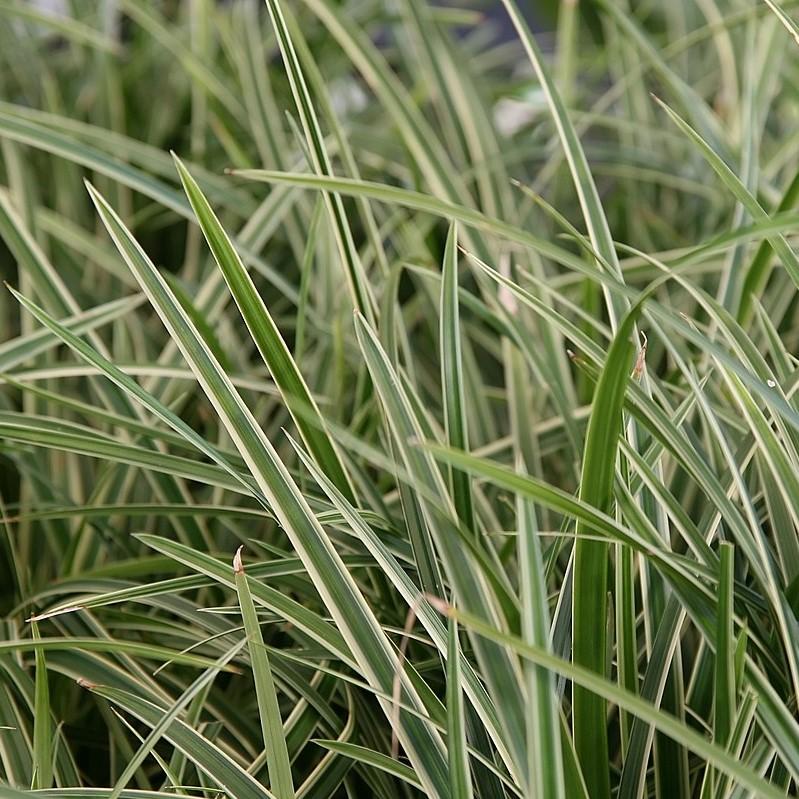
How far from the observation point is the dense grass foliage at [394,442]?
15.0 inches

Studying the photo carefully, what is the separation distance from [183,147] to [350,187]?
695mm

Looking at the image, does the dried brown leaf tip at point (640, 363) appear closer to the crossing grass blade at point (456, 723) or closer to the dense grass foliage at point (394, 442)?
the dense grass foliage at point (394, 442)

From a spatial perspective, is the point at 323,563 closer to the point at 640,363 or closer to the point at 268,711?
the point at 268,711

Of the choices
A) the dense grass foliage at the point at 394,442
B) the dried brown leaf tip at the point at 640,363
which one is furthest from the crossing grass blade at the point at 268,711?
the dried brown leaf tip at the point at 640,363

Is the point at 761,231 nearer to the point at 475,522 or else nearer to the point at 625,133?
the point at 475,522

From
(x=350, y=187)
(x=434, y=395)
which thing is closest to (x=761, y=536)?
(x=350, y=187)

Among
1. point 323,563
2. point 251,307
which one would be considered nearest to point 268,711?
point 323,563

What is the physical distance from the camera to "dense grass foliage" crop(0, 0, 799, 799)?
380 millimetres

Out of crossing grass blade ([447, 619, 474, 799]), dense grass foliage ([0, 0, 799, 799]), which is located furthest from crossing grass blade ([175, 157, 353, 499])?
crossing grass blade ([447, 619, 474, 799])

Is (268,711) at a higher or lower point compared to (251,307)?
lower

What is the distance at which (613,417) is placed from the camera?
0.36m

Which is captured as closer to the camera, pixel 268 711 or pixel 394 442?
pixel 268 711

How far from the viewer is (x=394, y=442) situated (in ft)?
1.61

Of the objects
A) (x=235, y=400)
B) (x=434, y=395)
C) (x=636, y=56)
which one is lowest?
(x=434, y=395)
